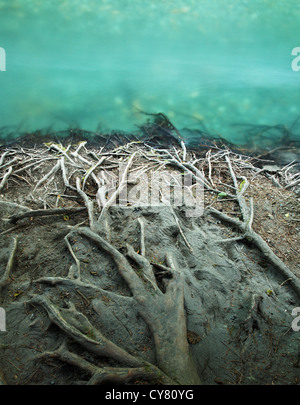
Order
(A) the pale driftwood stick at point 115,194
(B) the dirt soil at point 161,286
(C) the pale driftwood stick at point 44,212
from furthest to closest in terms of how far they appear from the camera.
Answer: (A) the pale driftwood stick at point 115,194 → (C) the pale driftwood stick at point 44,212 → (B) the dirt soil at point 161,286

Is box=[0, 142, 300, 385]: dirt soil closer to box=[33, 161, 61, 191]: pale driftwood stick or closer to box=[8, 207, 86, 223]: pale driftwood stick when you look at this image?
box=[8, 207, 86, 223]: pale driftwood stick

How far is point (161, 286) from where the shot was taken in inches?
104

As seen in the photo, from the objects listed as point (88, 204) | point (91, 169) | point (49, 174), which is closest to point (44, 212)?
point (88, 204)

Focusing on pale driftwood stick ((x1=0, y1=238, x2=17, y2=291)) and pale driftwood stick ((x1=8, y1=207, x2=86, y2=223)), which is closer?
pale driftwood stick ((x1=0, y1=238, x2=17, y2=291))

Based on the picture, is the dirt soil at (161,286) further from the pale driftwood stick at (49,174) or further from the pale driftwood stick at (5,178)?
the pale driftwood stick at (49,174)

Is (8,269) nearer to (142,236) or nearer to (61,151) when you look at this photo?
(142,236)

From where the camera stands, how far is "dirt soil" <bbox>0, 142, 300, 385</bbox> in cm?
207

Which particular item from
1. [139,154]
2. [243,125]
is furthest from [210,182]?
[243,125]

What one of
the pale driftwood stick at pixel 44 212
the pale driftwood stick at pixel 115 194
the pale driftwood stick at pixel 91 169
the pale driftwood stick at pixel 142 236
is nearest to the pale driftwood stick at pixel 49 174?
the pale driftwood stick at pixel 91 169

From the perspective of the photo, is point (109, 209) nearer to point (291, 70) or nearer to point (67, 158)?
point (67, 158)

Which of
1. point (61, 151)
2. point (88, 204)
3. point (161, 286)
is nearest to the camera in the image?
point (161, 286)

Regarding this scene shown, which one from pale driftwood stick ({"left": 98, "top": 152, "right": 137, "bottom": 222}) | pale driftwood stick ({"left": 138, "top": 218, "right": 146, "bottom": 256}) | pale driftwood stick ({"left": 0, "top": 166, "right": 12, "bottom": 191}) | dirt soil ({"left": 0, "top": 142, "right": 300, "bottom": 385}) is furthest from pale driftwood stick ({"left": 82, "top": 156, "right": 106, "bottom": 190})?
pale driftwood stick ({"left": 138, "top": 218, "right": 146, "bottom": 256})

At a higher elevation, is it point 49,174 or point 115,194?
point 49,174

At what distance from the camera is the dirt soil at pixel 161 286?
2.07m
